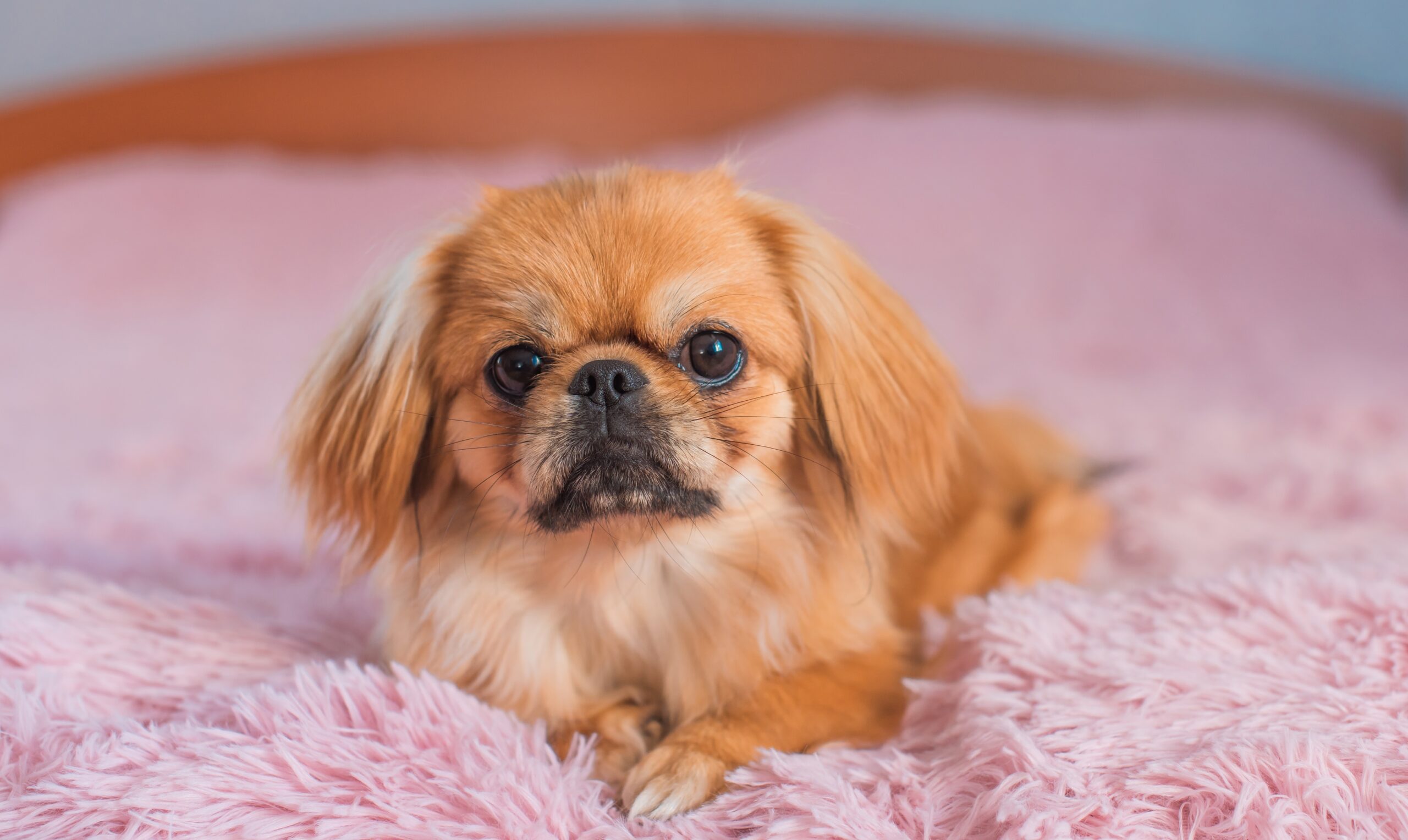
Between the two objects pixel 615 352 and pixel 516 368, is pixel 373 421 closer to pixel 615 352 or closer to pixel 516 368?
pixel 516 368

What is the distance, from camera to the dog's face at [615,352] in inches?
43.3

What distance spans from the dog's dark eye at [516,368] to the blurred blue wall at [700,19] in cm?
301

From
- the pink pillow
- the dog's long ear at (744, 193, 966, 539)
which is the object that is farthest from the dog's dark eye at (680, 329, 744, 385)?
the pink pillow

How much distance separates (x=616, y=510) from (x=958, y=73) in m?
3.11

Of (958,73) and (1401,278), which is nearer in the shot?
(1401,278)

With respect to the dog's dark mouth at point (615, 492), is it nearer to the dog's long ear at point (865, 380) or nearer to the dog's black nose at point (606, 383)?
the dog's black nose at point (606, 383)

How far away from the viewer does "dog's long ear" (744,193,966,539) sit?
1263 mm

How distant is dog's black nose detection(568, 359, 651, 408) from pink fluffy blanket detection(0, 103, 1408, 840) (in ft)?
1.21

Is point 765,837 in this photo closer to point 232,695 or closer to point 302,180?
point 232,695

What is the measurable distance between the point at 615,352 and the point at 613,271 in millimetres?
91

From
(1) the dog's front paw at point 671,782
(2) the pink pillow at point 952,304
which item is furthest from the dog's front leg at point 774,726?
(2) the pink pillow at point 952,304

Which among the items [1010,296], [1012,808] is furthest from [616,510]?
[1010,296]

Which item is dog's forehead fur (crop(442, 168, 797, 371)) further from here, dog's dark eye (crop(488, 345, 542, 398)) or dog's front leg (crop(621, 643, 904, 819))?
dog's front leg (crop(621, 643, 904, 819))

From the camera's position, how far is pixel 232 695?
1203 millimetres
